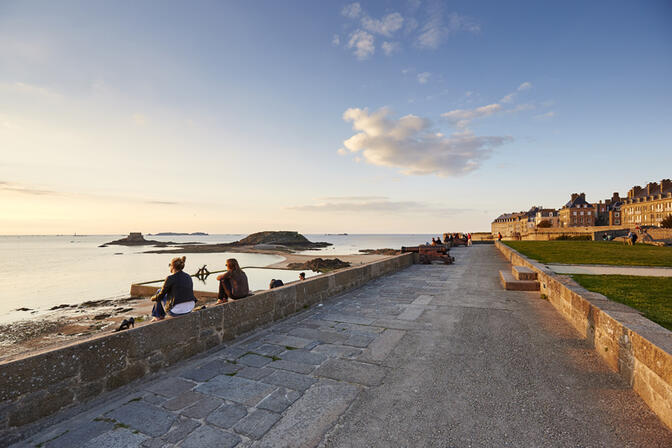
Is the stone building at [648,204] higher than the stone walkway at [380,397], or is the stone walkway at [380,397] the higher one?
the stone building at [648,204]

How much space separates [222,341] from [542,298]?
26.6ft

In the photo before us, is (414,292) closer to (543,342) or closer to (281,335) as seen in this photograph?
(543,342)

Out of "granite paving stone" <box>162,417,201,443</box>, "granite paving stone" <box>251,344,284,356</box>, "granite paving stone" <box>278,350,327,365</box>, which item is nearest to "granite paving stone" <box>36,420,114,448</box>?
"granite paving stone" <box>162,417,201,443</box>

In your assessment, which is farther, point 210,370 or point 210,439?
point 210,370

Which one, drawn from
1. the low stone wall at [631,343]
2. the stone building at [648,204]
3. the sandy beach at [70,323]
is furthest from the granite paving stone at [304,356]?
the stone building at [648,204]

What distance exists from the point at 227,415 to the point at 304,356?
5.13ft

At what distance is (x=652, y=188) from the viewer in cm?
6438

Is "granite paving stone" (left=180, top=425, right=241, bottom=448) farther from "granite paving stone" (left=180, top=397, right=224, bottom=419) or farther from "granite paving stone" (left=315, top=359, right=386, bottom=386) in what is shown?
"granite paving stone" (left=315, top=359, right=386, bottom=386)

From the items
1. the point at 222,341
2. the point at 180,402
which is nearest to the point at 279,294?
the point at 222,341

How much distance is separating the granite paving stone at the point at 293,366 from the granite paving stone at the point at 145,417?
1.38m

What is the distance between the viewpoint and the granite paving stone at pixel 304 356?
13.7 feet

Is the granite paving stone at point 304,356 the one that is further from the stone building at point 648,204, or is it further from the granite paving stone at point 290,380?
the stone building at point 648,204

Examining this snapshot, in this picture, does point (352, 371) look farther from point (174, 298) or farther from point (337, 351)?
point (174, 298)

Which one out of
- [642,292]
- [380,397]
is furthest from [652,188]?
[380,397]
